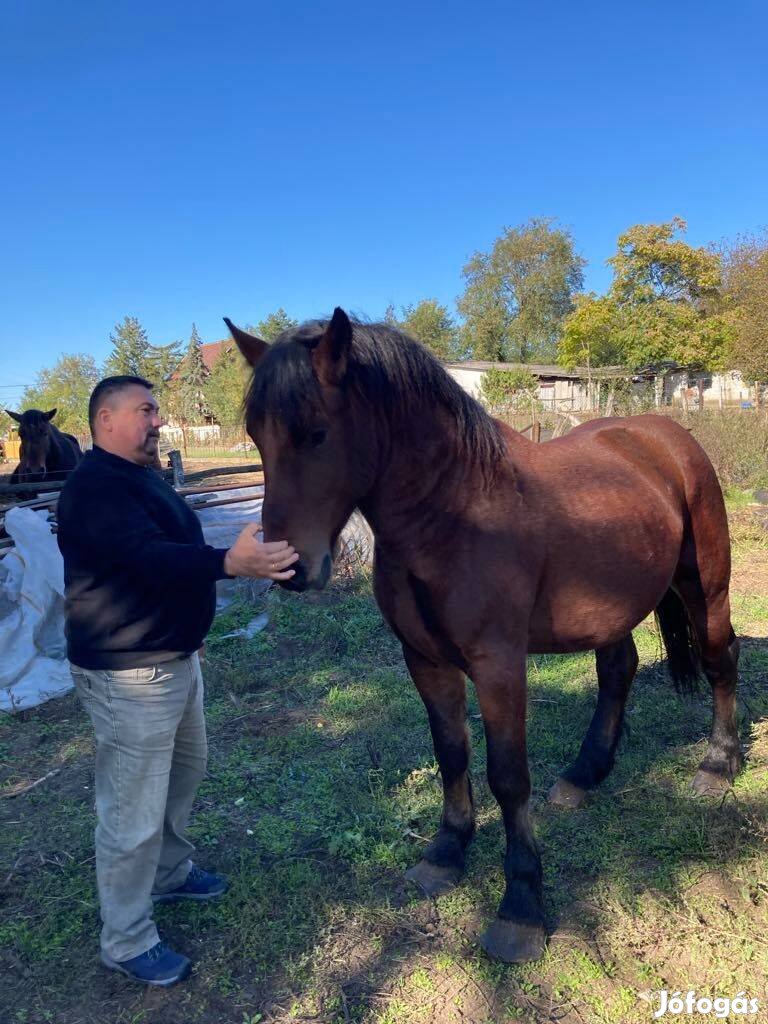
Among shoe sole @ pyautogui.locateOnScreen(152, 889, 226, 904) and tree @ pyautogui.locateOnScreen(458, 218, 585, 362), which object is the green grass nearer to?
shoe sole @ pyautogui.locateOnScreen(152, 889, 226, 904)

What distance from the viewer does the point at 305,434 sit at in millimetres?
1820

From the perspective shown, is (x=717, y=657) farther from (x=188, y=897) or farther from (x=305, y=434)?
(x=188, y=897)

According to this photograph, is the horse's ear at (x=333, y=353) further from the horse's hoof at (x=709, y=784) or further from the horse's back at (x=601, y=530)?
the horse's hoof at (x=709, y=784)

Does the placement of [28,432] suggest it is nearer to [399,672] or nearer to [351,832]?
[399,672]

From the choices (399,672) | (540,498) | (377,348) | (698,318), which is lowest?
(399,672)

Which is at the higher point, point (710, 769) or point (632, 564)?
point (632, 564)

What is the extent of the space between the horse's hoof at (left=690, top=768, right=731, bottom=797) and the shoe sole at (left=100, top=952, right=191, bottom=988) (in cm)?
234

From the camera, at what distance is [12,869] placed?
9.03ft

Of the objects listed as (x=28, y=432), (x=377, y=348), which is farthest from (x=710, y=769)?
(x=28, y=432)

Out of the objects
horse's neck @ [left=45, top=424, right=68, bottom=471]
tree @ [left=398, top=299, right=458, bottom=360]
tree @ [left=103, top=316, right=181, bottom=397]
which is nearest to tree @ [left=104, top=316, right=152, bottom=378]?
tree @ [left=103, top=316, right=181, bottom=397]

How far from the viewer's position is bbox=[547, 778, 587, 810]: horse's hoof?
118 inches

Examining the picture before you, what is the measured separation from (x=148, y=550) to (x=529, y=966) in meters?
1.90

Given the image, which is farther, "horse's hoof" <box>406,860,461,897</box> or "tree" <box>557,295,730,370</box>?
"tree" <box>557,295,730,370</box>

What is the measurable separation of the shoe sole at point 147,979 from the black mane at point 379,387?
6.17 ft
